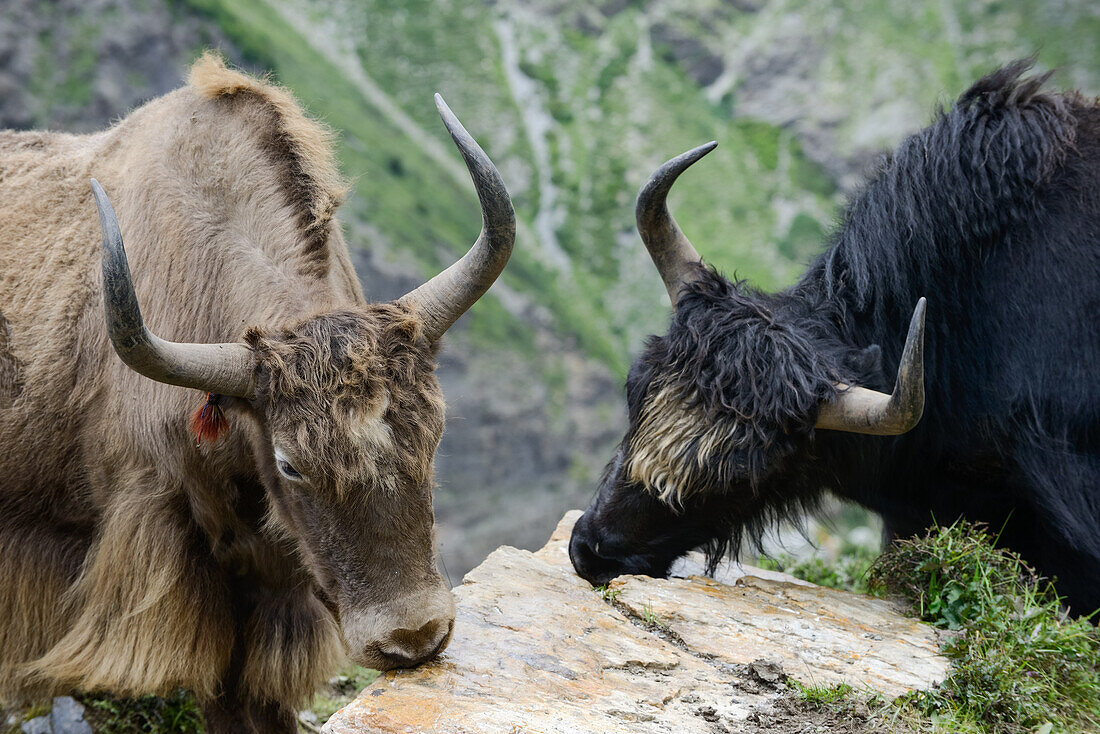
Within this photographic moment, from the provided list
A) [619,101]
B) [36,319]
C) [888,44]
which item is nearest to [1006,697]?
[36,319]

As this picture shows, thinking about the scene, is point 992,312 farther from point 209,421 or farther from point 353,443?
point 209,421

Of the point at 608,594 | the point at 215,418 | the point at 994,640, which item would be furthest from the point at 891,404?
the point at 215,418

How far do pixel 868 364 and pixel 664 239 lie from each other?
1333 millimetres

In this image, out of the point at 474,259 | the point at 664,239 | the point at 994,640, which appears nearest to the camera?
the point at 474,259

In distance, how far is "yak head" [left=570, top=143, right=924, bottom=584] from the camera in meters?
4.50

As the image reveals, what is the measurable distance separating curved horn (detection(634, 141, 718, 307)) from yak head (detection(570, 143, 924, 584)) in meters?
0.02

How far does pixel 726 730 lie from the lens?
10.7 ft

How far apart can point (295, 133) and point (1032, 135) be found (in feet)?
13.3

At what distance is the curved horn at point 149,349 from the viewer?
3.11m

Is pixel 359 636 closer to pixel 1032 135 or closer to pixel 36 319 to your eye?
pixel 36 319

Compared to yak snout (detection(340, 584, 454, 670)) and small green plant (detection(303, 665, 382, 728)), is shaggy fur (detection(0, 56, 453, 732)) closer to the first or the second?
yak snout (detection(340, 584, 454, 670))

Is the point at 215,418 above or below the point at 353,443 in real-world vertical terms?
above

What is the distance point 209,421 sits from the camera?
3.69 m

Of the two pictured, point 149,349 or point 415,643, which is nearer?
point 149,349
